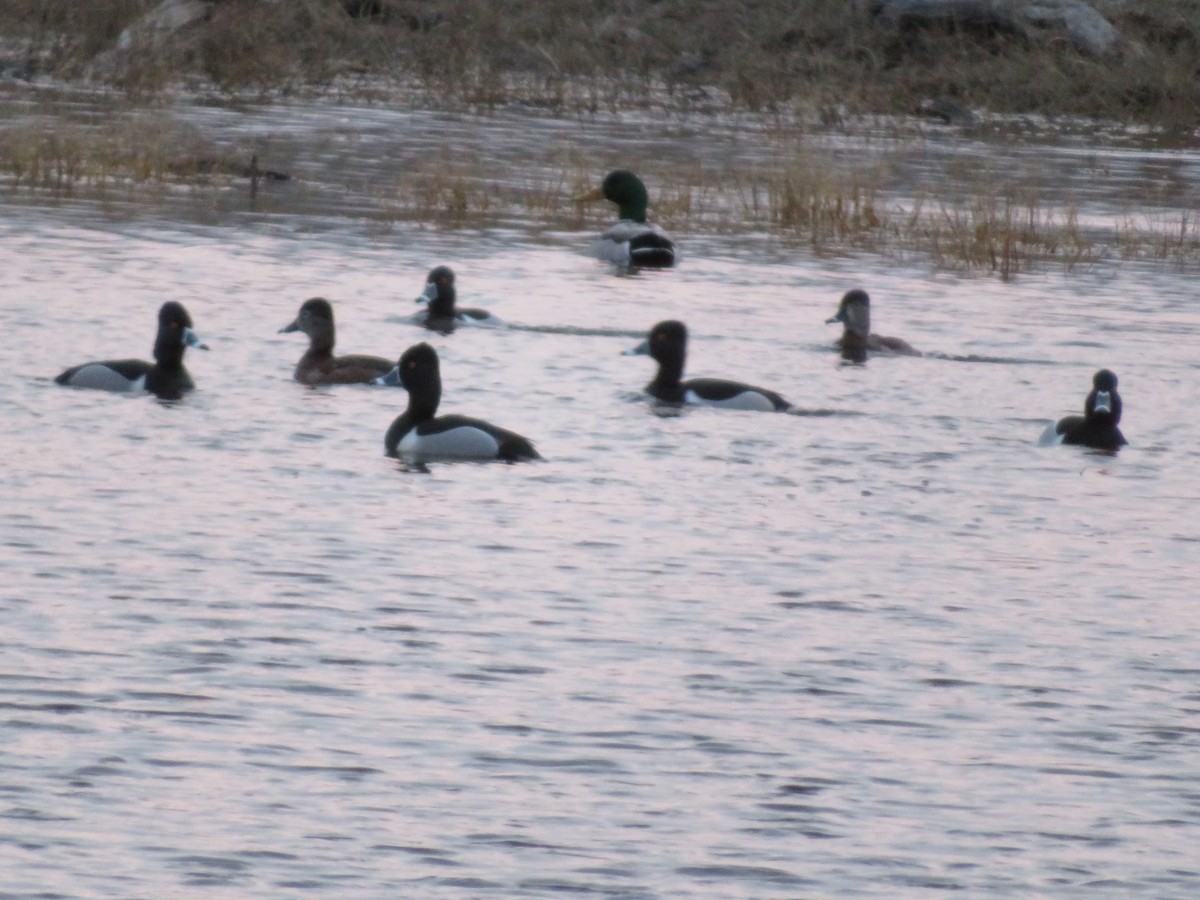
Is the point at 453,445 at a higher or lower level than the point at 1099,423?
lower

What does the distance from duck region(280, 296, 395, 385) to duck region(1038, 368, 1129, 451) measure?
4235 millimetres

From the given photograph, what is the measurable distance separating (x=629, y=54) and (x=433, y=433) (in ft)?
98.8

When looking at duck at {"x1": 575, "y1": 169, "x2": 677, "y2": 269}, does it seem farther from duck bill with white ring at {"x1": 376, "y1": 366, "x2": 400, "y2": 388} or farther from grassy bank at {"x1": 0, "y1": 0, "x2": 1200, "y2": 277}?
duck bill with white ring at {"x1": 376, "y1": 366, "x2": 400, "y2": 388}

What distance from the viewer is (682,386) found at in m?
15.4

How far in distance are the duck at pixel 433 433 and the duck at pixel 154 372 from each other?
1.75m

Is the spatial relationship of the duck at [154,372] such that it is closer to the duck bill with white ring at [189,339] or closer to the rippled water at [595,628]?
the duck bill with white ring at [189,339]

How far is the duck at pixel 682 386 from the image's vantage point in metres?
15.0

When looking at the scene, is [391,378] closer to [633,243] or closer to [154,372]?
[154,372]

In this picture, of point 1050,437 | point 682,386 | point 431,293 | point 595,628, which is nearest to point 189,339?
point 682,386

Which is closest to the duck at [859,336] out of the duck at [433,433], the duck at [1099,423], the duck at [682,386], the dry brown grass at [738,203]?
the duck at [682,386]

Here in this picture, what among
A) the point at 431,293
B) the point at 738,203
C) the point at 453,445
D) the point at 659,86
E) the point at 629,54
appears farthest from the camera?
the point at 629,54

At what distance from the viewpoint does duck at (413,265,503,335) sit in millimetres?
17859

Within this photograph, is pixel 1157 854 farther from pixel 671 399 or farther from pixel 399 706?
pixel 671 399

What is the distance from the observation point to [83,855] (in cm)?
669
